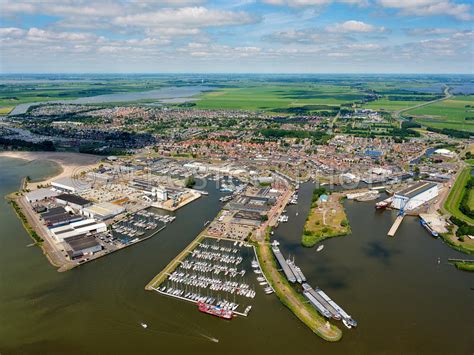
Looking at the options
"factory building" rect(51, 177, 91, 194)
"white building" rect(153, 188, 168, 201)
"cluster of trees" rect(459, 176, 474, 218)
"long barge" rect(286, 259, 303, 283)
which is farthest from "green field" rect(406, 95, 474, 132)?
"factory building" rect(51, 177, 91, 194)

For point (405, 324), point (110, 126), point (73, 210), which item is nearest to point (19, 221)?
point (73, 210)

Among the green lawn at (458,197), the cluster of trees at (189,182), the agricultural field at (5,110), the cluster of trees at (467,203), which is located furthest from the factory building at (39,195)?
the agricultural field at (5,110)

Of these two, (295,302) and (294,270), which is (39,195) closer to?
(294,270)

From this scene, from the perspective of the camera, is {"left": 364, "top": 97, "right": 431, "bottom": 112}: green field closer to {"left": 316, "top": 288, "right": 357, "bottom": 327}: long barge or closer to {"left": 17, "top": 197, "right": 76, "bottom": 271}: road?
{"left": 316, "top": 288, "right": 357, "bottom": 327}: long barge

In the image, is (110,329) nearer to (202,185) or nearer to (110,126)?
(202,185)

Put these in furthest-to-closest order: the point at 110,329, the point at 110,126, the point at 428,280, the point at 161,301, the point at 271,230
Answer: the point at 110,126 < the point at 271,230 < the point at 428,280 < the point at 161,301 < the point at 110,329

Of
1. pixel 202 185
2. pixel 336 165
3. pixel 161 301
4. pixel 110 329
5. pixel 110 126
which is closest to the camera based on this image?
pixel 110 329
